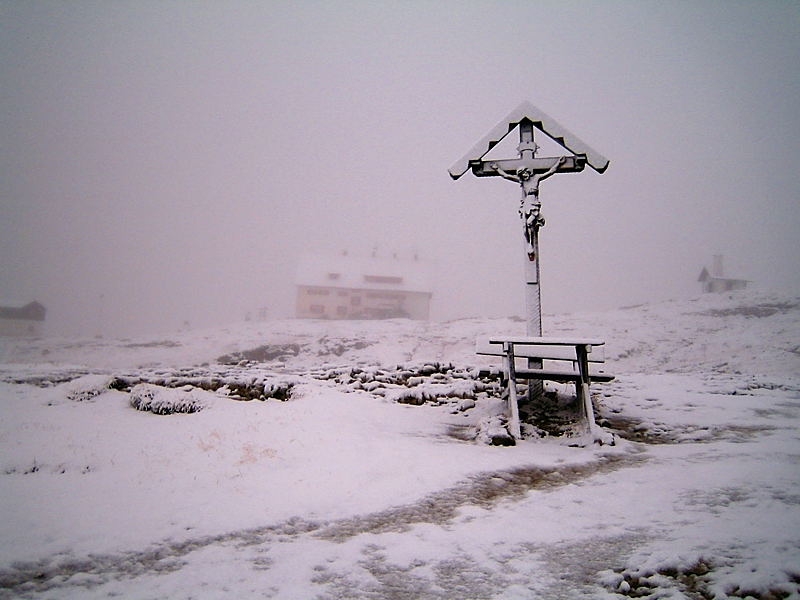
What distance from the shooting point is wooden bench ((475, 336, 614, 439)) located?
789 centimetres

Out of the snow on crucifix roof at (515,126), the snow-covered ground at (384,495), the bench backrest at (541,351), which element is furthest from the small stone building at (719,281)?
the bench backrest at (541,351)

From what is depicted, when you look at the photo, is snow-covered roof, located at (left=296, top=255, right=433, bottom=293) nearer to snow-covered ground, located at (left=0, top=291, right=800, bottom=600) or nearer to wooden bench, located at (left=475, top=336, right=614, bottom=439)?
snow-covered ground, located at (left=0, top=291, right=800, bottom=600)

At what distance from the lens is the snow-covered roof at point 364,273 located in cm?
6856

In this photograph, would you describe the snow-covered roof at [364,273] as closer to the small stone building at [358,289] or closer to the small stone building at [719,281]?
the small stone building at [358,289]

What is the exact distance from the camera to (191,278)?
17125cm

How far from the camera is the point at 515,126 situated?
10.2 meters

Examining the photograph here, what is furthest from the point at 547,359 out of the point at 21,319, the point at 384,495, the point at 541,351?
the point at 21,319

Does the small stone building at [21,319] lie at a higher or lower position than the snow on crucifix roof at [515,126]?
lower

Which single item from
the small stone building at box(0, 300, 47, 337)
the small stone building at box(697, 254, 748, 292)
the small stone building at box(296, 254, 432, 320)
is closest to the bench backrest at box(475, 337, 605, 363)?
the small stone building at box(296, 254, 432, 320)

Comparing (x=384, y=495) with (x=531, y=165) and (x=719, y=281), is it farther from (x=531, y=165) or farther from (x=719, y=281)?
(x=719, y=281)

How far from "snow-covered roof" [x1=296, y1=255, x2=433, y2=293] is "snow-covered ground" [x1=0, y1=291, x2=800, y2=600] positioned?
56.7 meters

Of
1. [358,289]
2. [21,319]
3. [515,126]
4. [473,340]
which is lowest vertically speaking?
[473,340]

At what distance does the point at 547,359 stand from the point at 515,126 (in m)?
5.60

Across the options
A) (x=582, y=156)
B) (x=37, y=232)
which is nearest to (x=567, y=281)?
(x=582, y=156)
